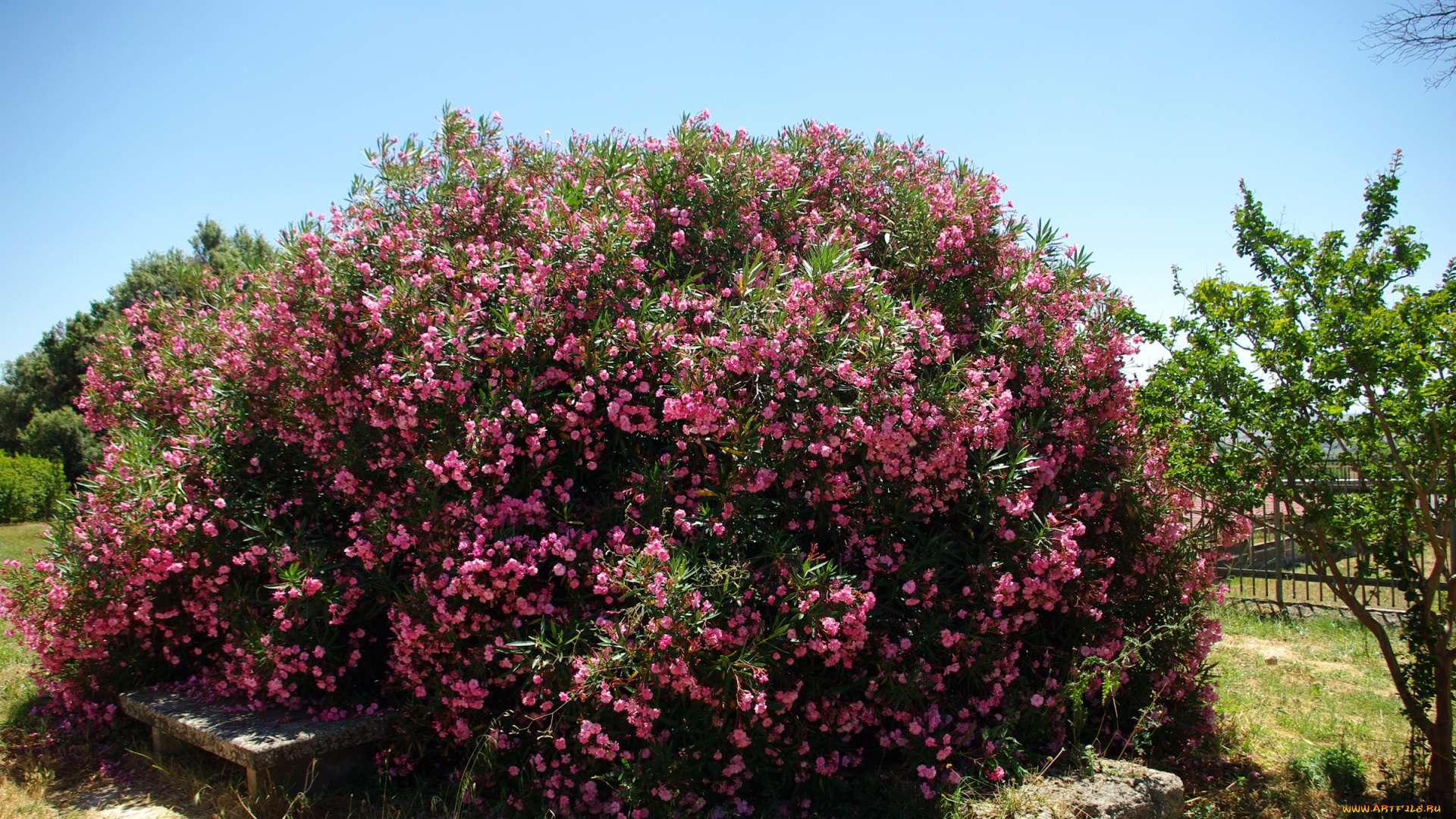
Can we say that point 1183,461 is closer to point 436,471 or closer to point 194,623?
point 436,471

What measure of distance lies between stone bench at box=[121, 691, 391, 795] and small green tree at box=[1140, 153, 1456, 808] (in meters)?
4.39

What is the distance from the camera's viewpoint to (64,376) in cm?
2208

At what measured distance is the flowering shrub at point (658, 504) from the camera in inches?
140

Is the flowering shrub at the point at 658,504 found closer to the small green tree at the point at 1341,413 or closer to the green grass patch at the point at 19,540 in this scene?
the small green tree at the point at 1341,413

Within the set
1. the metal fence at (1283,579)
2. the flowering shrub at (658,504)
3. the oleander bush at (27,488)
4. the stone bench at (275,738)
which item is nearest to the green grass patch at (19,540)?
the oleander bush at (27,488)

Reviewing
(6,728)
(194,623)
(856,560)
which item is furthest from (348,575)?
(6,728)

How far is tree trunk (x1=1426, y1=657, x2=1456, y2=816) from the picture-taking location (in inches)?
161

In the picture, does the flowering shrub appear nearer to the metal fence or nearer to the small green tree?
the small green tree

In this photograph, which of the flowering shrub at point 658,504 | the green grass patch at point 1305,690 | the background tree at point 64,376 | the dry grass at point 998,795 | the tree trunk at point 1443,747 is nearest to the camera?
the flowering shrub at point 658,504

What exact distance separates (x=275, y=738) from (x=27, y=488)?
62.4 ft

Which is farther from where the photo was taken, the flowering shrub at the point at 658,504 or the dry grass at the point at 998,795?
the dry grass at the point at 998,795

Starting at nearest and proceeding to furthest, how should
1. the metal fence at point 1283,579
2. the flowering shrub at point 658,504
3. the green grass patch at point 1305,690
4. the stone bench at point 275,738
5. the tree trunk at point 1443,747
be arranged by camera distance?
the flowering shrub at point 658,504, the stone bench at point 275,738, the tree trunk at point 1443,747, the green grass patch at point 1305,690, the metal fence at point 1283,579

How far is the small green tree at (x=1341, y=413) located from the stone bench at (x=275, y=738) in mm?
4393

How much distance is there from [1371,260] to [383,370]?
5.08 metres
